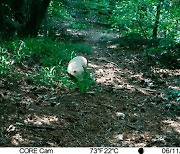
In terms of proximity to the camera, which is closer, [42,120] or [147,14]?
[42,120]

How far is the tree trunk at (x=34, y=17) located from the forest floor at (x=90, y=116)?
5.51 meters

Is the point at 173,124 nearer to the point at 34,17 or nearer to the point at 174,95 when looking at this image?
the point at 174,95

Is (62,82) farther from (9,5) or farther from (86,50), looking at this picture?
(9,5)

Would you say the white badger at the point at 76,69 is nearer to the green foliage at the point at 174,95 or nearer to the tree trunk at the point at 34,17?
the green foliage at the point at 174,95

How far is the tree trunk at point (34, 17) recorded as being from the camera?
10758mm

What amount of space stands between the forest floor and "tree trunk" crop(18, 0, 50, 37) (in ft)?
18.1

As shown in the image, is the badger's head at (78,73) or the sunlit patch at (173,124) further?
the badger's head at (78,73)

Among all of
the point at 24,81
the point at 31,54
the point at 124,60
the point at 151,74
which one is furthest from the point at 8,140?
the point at 124,60

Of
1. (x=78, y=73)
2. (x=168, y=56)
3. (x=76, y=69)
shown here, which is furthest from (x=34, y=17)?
(x=78, y=73)

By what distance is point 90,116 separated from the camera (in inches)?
174

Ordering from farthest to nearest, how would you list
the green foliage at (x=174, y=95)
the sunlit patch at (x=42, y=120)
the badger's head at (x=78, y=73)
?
the badger's head at (x=78, y=73)
the green foliage at (x=174, y=95)
the sunlit patch at (x=42, y=120)

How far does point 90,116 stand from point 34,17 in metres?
7.58

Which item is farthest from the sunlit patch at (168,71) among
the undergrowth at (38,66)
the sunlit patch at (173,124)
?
the sunlit patch at (173,124)

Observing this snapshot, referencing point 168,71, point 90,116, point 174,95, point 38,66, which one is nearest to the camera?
point 90,116
